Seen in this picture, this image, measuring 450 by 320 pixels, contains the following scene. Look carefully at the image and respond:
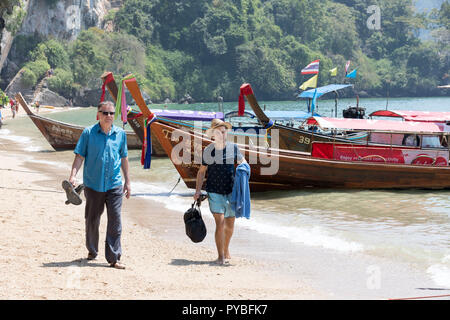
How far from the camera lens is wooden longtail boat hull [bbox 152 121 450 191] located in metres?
13.7

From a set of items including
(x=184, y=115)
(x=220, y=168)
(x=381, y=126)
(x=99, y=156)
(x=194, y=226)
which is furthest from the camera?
(x=184, y=115)

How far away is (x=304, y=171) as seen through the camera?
566 inches

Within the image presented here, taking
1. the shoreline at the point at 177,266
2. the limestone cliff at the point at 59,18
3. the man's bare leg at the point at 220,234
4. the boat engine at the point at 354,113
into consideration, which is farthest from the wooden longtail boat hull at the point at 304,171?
the limestone cliff at the point at 59,18

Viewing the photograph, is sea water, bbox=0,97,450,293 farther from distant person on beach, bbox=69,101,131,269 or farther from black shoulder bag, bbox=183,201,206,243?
distant person on beach, bbox=69,101,131,269

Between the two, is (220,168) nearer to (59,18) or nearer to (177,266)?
(177,266)

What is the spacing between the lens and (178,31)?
11238cm

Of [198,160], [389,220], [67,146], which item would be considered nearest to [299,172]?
[198,160]

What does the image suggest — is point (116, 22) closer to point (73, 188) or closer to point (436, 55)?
point (436, 55)

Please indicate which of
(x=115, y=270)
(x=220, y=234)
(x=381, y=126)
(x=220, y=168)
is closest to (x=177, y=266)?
(x=220, y=234)

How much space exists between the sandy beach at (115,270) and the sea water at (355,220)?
1.65 meters

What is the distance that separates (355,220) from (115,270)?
6.22 meters

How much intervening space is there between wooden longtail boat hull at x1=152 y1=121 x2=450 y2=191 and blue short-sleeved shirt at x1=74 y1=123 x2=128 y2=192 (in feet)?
24.1

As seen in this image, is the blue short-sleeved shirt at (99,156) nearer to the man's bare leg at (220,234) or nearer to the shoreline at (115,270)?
the shoreline at (115,270)
